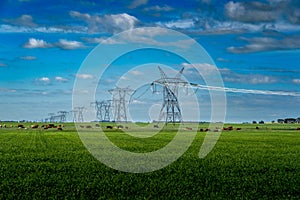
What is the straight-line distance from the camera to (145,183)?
16.4 metres

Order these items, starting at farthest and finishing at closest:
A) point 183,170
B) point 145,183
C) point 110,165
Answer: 1. point 110,165
2. point 183,170
3. point 145,183

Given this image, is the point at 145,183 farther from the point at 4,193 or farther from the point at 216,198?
the point at 4,193

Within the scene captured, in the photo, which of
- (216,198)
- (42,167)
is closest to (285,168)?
(216,198)

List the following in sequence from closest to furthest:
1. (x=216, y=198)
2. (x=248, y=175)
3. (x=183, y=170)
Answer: (x=216, y=198) → (x=248, y=175) → (x=183, y=170)

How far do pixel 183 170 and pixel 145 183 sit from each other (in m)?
3.91

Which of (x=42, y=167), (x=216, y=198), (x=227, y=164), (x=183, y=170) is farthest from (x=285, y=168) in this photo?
(x=42, y=167)

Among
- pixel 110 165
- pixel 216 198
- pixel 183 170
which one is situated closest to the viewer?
pixel 216 198

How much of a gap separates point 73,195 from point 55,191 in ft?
2.72

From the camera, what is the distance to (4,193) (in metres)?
14.2

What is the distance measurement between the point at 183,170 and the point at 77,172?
4.35 m

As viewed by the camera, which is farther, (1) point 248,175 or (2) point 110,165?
(2) point 110,165

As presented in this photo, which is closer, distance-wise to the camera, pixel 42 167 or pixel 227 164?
pixel 42 167

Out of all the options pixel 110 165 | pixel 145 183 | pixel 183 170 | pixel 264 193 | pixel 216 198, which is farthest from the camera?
pixel 110 165

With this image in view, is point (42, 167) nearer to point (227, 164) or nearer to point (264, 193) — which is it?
point (227, 164)
